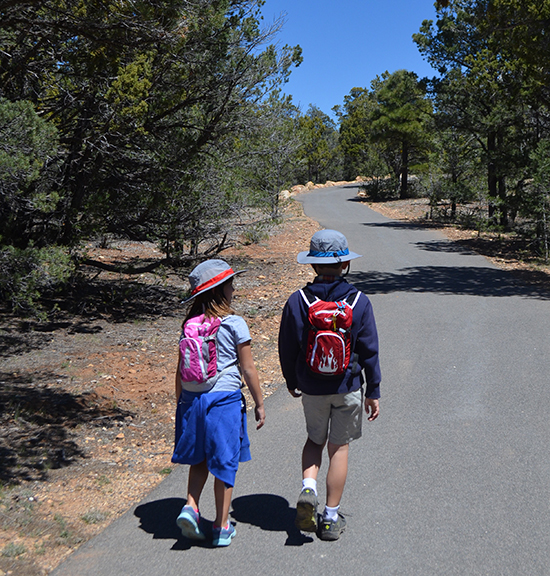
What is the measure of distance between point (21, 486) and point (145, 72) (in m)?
6.05

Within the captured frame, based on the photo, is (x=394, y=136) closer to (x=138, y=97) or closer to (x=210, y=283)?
(x=138, y=97)

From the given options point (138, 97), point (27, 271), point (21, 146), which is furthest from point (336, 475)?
point (138, 97)

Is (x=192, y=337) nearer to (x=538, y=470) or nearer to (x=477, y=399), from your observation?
(x=538, y=470)

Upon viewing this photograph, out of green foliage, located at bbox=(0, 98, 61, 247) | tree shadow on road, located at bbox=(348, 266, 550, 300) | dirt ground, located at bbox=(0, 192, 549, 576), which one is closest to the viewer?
dirt ground, located at bbox=(0, 192, 549, 576)

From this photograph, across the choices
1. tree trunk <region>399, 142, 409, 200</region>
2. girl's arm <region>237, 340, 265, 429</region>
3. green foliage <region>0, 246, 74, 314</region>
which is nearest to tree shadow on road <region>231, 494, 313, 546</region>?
girl's arm <region>237, 340, 265, 429</region>

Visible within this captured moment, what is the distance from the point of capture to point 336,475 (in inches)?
141

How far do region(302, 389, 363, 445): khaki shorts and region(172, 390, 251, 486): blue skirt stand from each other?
44cm

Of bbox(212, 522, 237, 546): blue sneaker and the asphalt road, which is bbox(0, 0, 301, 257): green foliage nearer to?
the asphalt road

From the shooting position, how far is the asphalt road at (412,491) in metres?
3.37

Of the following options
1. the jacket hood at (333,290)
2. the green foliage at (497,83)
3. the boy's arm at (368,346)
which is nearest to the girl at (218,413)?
the jacket hood at (333,290)

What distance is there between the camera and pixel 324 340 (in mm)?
3473

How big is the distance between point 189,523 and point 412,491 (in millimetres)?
1582

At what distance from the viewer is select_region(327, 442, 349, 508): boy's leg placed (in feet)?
11.7

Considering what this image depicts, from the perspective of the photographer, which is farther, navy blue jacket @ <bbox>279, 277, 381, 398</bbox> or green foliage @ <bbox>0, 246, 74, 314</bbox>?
green foliage @ <bbox>0, 246, 74, 314</bbox>
